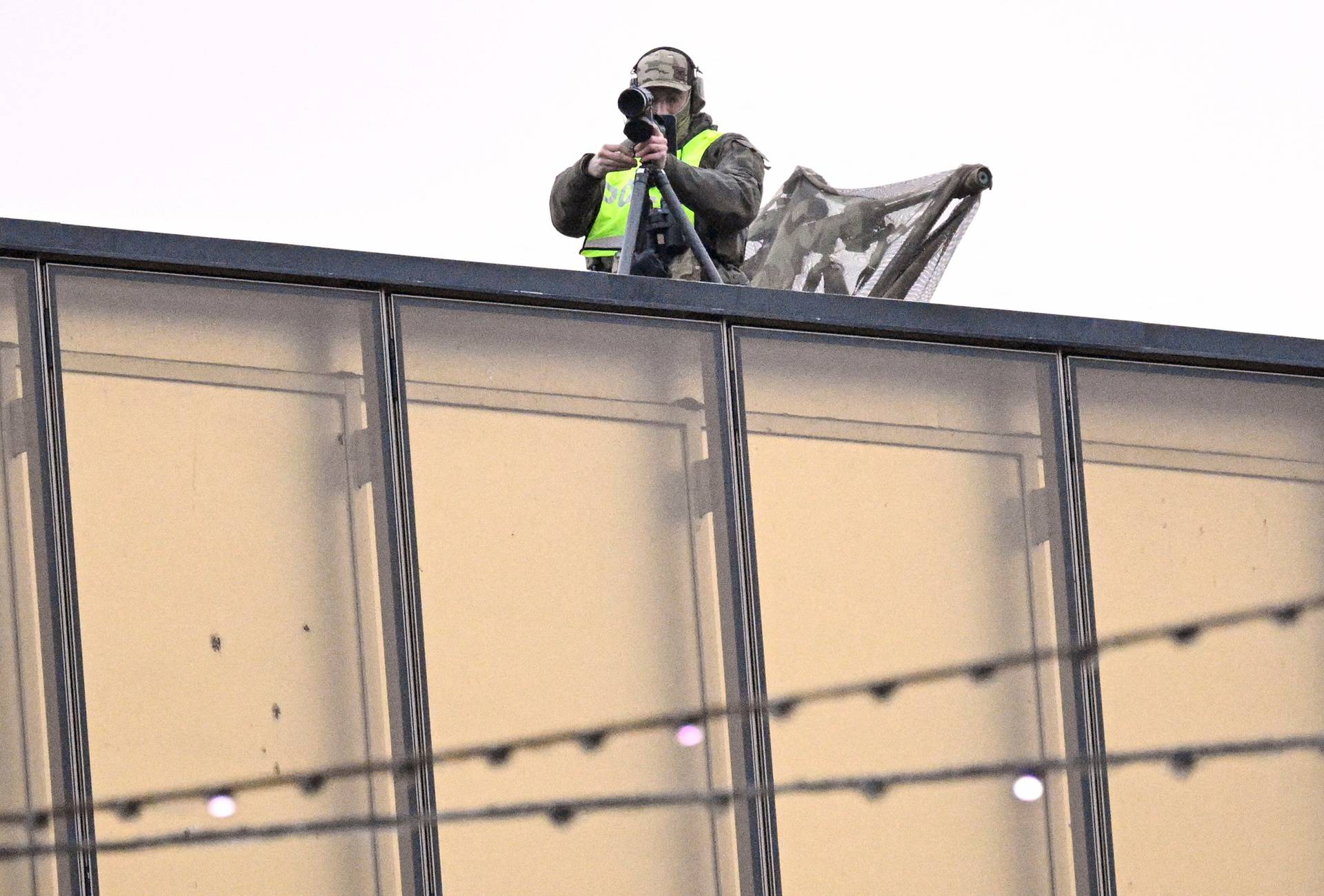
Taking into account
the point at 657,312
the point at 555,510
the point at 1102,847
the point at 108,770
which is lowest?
the point at 1102,847

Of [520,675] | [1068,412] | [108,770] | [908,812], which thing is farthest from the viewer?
[1068,412]

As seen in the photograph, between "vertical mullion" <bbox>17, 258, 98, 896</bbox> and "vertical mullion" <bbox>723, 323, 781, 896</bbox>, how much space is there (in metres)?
3.13

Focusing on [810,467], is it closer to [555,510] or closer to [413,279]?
[555,510]

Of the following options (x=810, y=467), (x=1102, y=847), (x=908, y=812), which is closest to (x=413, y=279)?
(x=810, y=467)

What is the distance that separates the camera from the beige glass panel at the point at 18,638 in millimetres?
10406

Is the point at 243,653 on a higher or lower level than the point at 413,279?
lower

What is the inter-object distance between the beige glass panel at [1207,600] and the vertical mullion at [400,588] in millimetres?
3686

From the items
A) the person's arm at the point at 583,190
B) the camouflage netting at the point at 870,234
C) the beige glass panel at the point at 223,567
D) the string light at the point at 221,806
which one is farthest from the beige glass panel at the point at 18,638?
the camouflage netting at the point at 870,234

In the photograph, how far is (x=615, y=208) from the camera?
12625mm

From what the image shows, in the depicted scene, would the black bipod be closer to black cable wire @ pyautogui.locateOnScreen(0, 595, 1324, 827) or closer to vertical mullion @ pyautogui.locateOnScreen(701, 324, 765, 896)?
vertical mullion @ pyautogui.locateOnScreen(701, 324, 765, 896)

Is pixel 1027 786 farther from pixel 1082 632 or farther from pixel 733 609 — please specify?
pixel 733 609

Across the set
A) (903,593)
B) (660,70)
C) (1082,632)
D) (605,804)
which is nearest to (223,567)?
(605,804)

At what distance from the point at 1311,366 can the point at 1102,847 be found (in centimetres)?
298

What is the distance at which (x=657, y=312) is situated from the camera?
12250 mm
